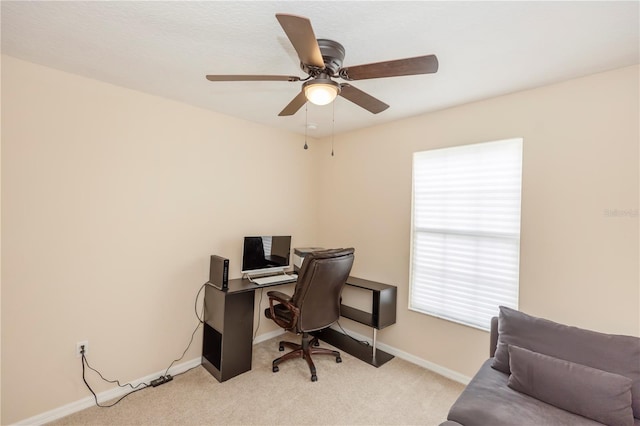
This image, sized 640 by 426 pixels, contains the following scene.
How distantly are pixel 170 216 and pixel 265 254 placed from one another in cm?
104

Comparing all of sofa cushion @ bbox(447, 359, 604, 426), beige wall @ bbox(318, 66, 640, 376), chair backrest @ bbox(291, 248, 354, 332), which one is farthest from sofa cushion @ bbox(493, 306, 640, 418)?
chair backrest @ bbox(291, 248, 354, 332)

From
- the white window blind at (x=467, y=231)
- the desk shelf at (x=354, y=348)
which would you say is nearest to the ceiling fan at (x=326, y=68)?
the white window blind at (x=467, y=231)

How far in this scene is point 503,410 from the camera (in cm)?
150

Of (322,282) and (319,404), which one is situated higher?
(322,282)

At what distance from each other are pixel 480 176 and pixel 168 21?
2.54 meters

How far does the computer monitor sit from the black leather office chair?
485 millimetres

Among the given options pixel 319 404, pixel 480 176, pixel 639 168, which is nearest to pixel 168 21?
pixel 480 176

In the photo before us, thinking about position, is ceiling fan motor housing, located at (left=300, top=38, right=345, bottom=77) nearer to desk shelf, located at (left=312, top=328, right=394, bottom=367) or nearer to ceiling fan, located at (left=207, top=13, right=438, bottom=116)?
ceiling fan, located at (left=207, top=13, right=438, bottom=116)

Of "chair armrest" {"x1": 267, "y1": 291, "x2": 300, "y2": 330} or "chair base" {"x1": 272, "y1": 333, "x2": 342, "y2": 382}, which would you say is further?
"chair base" {"x1": 272, "y1": 333, "x2": 342, "y2": 382}

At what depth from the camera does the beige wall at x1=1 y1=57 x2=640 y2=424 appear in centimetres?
194

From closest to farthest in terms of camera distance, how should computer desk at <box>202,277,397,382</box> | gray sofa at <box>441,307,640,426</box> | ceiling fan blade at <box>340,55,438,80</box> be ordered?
ceiling fan blade at <box>340,55,438,80</box>, gray sofa at <box>441,307,640,426</box>, computer desk at <box>202,277,397,382</box>

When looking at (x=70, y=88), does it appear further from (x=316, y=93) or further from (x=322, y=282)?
(x=322, y=282)

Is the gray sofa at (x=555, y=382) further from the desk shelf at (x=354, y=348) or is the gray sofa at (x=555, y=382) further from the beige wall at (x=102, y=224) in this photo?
the beige wall at (x=102, y=224)

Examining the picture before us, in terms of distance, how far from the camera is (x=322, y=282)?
254 centimetres
